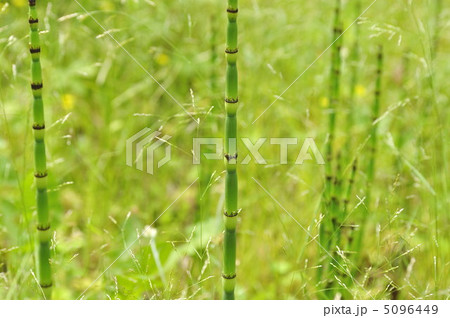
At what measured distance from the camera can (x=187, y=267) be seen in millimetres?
1934

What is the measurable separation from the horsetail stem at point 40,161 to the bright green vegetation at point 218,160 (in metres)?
0.05

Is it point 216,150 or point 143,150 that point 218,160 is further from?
point 143,150

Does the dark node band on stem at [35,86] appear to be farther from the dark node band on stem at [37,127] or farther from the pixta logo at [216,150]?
the pixta logo at [216,150]

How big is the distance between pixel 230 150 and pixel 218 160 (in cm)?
82

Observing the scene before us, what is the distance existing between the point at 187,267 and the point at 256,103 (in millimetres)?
768

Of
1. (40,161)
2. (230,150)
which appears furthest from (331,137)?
(40,161)

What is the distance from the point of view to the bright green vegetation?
5.36 feet

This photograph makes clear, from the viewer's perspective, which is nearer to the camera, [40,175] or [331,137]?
[40,175]

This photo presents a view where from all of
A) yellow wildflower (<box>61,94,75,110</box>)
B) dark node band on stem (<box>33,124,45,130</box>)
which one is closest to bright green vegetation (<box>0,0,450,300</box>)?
yellow wildflower (<box>61,94,75,110</box>)

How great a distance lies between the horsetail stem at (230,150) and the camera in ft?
3.87

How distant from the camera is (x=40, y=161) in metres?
1.34

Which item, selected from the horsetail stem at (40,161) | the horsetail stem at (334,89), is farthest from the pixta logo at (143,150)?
the horsetail stem at (40,161)

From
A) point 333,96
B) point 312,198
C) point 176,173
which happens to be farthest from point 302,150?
point 176,173
